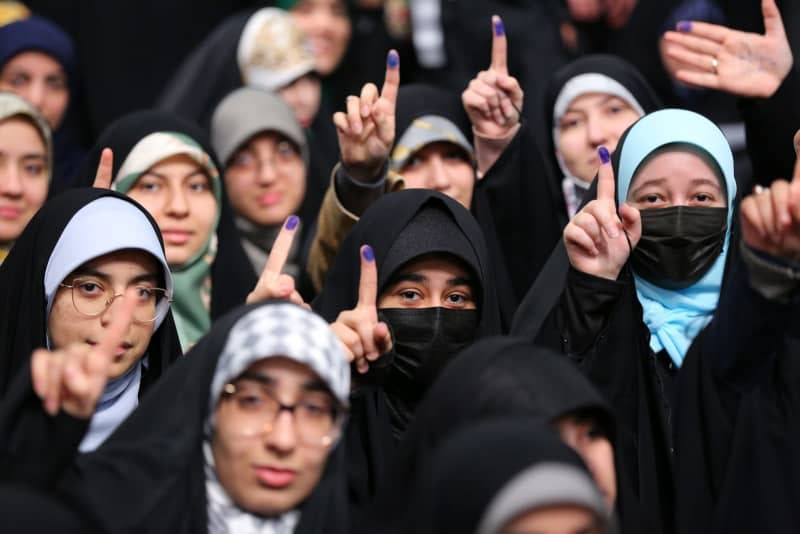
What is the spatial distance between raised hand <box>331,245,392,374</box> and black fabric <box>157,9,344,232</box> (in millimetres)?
2675

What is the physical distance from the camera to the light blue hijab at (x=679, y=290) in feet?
15.1

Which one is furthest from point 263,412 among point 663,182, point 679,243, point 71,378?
point 663,182

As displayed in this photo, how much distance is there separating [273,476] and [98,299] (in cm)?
106

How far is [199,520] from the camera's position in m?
3.65

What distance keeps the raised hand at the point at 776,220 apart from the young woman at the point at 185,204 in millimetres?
2254

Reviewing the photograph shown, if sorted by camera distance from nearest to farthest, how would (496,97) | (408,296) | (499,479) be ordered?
(499,479)
(408,296)
(496,97)

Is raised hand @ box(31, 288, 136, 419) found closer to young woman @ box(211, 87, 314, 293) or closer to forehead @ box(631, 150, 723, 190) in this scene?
forehead @ box(631, 150, 723, 190)

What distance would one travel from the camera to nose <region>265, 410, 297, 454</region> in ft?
11.8

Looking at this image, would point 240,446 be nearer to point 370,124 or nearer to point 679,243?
point 679,243

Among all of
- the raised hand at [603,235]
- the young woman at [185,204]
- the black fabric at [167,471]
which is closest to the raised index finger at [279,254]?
the black fabric at [167,471]

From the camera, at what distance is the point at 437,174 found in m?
5.55

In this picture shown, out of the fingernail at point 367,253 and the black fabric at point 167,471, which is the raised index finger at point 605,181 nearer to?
the fingernail at point 367,253

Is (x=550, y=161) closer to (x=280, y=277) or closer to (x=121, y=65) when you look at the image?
(x=280, y=277)

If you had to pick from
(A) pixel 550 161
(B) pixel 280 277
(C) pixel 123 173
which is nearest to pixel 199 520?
(B) pixel 280 277
